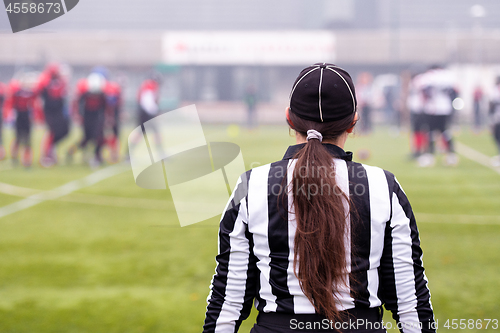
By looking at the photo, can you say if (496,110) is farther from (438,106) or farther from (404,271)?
(404,271)

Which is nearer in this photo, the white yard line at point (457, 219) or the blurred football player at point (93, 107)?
the white yard line at point (457, 219)

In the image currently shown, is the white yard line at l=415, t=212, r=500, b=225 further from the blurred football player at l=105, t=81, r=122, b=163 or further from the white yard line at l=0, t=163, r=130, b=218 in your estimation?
the blurred football player at l=105, t=81, r=122, b=163

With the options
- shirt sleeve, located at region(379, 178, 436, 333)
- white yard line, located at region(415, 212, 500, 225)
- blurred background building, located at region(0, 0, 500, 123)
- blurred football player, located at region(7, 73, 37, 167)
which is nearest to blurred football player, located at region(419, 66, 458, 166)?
white yard line, located at region(415, 212, 500, 225)

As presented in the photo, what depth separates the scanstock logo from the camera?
441cm

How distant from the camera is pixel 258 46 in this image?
3369 centimetres

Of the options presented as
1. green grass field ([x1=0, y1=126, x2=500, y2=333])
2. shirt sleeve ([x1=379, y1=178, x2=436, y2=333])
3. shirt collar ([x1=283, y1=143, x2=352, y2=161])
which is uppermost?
shirt collar ([x1=283, y1=143, x2=352, y2=161])

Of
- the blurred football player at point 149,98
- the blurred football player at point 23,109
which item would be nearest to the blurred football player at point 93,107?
the blurred football player at point 149,98

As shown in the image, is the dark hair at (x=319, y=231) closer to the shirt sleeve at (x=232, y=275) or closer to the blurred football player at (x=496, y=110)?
the shirt sleeve at (x=232, y=275)

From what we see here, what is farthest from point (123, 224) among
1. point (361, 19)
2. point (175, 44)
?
point (361, 19)

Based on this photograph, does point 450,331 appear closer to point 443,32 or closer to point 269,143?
point 269,143

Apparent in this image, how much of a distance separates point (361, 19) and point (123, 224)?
34.1m

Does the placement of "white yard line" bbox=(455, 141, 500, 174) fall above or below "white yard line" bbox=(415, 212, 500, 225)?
below

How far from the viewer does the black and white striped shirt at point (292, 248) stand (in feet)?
4.59

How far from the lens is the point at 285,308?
4.64 ft
